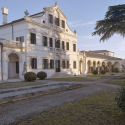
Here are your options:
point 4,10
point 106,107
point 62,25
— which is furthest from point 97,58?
point 106,107

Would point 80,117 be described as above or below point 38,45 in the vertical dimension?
below

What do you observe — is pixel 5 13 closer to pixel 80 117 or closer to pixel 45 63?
pixel 45 63

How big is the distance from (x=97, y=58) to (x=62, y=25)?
1997cm

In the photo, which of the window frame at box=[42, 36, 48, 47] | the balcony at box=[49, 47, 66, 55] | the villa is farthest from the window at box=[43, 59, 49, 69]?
the window frame at box=[42, 36, 48, 47]

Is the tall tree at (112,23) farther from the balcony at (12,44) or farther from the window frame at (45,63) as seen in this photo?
→ the balcony at (12,44)

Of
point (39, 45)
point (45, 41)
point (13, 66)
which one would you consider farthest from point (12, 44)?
point (45, 41)

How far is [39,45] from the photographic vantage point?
120 ft

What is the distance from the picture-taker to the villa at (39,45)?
108 feet

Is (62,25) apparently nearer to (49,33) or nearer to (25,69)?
(49,33)

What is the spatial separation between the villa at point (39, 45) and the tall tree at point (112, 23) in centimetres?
947

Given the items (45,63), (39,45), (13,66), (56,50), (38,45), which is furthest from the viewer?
(56,50)

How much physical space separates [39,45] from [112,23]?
12.0 metres

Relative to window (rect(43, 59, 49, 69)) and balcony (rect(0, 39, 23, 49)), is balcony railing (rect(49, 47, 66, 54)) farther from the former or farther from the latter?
balcony (rect(0, 39, 23, 49))

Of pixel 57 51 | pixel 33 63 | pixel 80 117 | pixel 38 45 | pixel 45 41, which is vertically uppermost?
pixel 45 41
